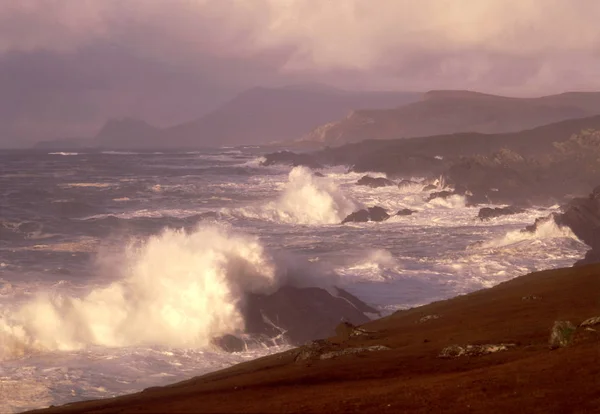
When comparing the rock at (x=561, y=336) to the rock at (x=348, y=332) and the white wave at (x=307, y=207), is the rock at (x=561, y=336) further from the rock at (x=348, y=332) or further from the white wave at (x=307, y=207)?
the white wave at (x=307, y=207)

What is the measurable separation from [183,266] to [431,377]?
62.2 ft

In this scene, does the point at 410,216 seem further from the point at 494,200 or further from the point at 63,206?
the point at 63,206

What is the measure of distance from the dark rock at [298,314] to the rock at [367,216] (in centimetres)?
2880

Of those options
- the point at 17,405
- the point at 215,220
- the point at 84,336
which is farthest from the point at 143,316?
the point at 215,220

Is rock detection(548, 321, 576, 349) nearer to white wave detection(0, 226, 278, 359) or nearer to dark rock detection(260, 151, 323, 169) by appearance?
white wave detection(0, 226, 278, 359)

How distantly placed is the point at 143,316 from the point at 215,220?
31.8 m

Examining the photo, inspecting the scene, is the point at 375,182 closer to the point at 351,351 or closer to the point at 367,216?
the point at 367,216

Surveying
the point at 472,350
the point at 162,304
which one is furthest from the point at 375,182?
the point at 472,350

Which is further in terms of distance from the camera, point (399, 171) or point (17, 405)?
point (399, 171)

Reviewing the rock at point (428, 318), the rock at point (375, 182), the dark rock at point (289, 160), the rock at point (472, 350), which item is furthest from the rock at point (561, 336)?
the dark rock at point (289, 160)

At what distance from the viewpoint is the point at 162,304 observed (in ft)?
95.3

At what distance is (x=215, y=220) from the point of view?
60062mm

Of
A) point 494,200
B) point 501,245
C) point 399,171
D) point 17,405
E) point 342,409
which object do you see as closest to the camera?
point 342,409

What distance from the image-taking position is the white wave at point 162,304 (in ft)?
86.9
